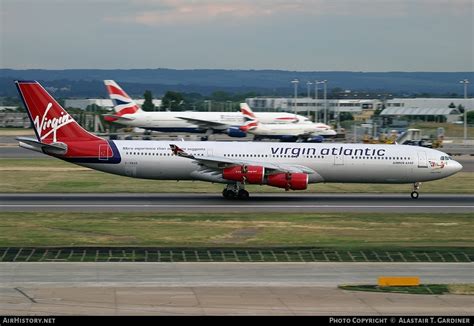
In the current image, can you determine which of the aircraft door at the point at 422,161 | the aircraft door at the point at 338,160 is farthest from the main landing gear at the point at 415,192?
the aircraft door at the point at 338,160

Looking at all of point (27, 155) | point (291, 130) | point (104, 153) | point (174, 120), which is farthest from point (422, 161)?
point (174, 120)

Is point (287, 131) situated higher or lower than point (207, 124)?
lower

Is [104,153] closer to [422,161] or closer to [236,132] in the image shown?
[422,161]

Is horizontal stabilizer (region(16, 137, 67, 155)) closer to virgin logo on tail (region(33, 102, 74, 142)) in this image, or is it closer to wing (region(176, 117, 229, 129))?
virgin logo on tail (region(33, 102, 74, 142))

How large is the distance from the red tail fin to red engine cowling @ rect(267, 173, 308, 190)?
993 cm

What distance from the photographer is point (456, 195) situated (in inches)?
2041

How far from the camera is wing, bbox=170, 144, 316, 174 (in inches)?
1867

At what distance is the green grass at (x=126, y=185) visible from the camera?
5328cm

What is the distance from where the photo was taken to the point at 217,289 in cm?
2503

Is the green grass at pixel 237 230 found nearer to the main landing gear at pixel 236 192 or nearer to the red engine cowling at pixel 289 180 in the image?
the red engine cowling at pixel 289 180

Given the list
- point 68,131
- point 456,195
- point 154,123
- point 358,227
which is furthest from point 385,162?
point 154,123

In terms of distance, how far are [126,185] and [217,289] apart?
3120cm

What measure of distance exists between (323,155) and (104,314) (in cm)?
2894

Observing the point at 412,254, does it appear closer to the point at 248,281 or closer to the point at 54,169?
the point at 248,281
